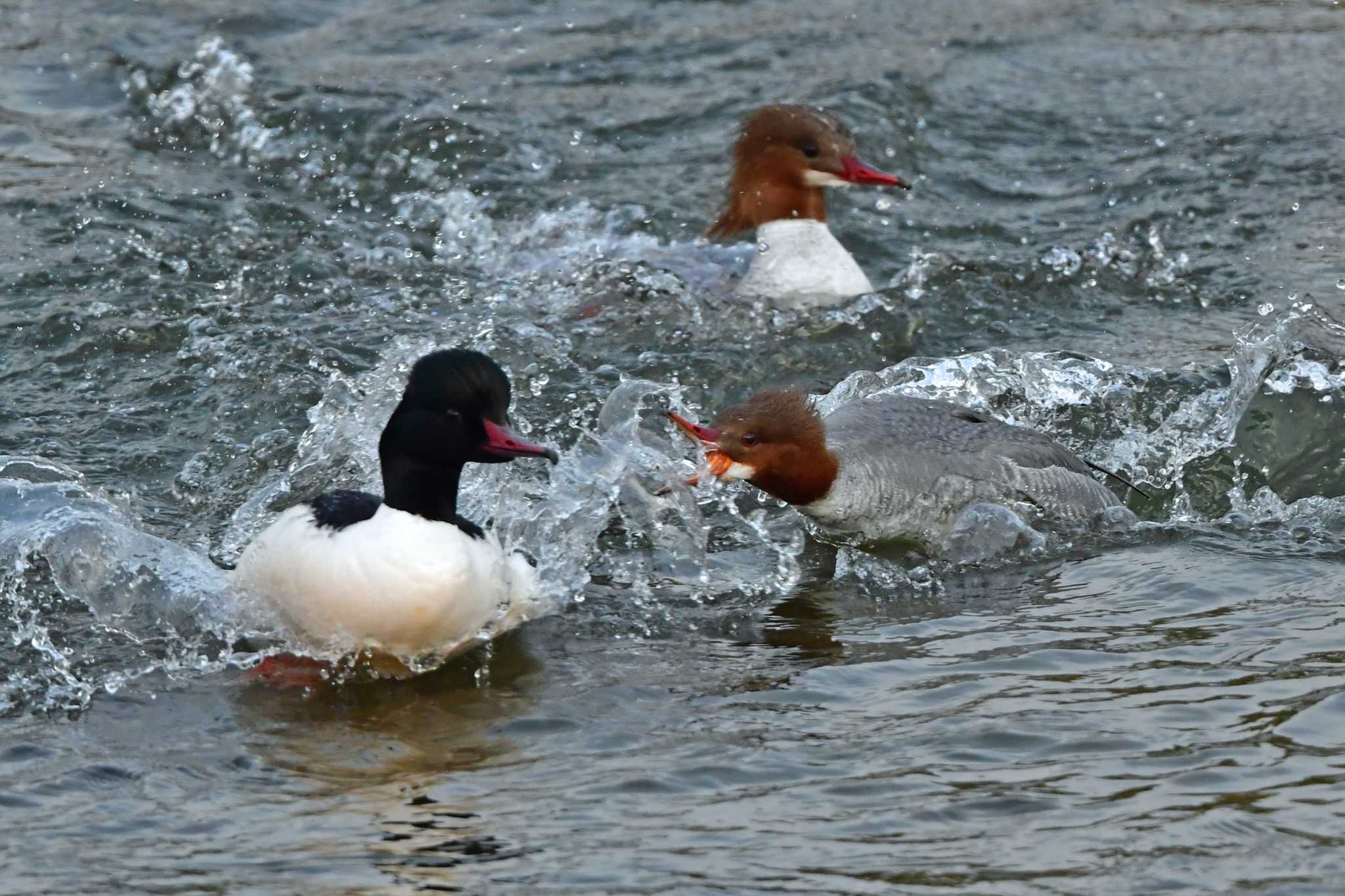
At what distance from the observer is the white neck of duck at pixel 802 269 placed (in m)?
7.84

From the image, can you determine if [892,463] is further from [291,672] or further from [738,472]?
[291,672]

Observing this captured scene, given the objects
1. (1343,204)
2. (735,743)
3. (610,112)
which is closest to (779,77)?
(610,112)

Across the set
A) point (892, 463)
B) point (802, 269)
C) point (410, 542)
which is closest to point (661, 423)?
point (892, 463)

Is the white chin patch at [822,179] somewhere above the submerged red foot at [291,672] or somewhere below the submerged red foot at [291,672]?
above

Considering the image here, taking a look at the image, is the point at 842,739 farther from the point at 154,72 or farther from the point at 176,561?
the point at 154,72

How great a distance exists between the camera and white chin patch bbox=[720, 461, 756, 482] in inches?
216

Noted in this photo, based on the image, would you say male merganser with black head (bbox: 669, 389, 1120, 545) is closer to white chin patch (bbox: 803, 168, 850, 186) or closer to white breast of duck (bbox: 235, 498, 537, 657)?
white breast of duck (bbox: 235, 498, 537, 657)

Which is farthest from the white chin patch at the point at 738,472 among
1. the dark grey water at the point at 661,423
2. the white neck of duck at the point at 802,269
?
the white neck of duck at the point at 802,269

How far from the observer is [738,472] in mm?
5504

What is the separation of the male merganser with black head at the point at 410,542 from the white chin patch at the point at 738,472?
926 millimetres

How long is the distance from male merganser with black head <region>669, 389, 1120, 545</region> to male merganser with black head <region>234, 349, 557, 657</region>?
934 millimetres

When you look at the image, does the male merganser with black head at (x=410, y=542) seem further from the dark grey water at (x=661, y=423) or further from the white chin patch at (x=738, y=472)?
the white chin patch at (x=738, y=472)

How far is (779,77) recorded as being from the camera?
1058cm

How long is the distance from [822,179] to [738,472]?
110 inches
